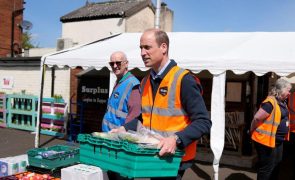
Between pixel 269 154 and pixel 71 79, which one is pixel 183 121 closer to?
pixel 269 154

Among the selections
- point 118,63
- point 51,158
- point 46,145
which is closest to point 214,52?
point 118,63

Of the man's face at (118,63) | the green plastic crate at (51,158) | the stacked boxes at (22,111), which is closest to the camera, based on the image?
the man's face at (118,63)

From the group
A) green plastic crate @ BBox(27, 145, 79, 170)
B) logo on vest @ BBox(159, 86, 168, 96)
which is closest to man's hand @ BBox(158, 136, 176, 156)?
logo on vest @ BBox(159, 86, 168, 96)

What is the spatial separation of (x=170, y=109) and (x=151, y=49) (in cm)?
40

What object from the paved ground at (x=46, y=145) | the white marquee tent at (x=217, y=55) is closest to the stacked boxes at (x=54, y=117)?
the paved ground at (x=46, y=145)

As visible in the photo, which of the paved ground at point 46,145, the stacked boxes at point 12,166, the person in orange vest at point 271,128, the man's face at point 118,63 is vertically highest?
the man's face at point 118,63

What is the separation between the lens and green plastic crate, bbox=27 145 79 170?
4.17 metres

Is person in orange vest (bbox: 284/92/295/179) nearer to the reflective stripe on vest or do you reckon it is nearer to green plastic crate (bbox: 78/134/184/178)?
the reflective stripe on vest

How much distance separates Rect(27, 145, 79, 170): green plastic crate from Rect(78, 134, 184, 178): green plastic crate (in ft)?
7.36

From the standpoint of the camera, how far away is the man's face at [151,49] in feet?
6.72

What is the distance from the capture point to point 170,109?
2074 mm

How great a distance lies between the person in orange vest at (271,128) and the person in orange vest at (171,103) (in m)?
2.53

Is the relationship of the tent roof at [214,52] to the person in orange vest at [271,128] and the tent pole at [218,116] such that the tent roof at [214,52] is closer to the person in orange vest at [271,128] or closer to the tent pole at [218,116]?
the tent pole at [218,116]

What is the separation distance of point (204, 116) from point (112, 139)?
0.62m
